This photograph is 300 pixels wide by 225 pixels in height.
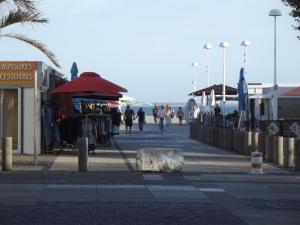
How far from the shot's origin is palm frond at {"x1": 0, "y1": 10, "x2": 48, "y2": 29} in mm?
21203

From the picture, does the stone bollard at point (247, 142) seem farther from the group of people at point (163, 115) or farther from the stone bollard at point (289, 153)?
the group of people at point (163, 115)

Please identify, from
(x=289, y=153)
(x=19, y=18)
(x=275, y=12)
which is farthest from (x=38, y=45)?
(x=275, y=12)

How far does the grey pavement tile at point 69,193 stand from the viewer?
13398mm

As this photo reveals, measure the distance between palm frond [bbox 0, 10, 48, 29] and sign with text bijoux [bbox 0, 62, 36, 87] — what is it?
2.33 m

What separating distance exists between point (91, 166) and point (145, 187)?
492 cm

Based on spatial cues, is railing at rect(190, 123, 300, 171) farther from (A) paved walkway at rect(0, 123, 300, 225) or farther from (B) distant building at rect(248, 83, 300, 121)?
(B) distant building at rect(248, 83, 300, 121)

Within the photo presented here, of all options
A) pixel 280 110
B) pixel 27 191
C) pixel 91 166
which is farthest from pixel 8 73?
pixel 280 110

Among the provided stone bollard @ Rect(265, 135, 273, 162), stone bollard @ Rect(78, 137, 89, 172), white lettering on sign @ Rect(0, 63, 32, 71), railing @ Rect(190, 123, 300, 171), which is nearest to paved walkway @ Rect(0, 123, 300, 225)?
stone bollard @ Rect(78, 137, 89, 172)

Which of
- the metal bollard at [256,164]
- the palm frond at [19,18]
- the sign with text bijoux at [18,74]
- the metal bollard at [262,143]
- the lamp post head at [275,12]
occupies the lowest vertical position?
the metal bollard at [256,164]

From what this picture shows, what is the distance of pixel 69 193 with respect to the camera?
1424cm

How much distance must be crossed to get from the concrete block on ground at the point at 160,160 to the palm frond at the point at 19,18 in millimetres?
5805

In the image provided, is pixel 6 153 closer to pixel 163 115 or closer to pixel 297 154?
pixel 297 154

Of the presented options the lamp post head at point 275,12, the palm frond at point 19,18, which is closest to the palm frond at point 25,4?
the palm frond at point 19,18

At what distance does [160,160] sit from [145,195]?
4407 mm
